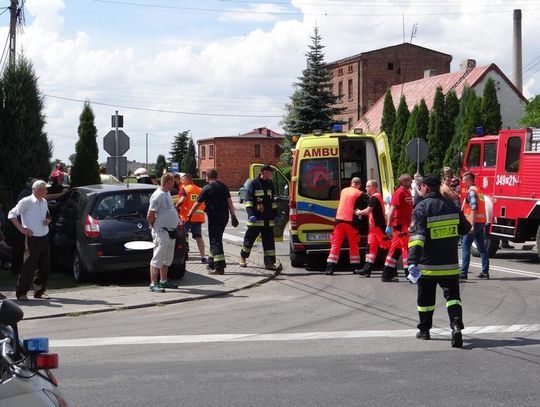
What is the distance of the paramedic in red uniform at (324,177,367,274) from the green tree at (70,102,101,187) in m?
6.52

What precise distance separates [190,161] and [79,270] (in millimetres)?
82213

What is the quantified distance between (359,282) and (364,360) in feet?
18.7

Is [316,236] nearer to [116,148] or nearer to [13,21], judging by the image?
[116,148]

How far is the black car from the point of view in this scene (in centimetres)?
1219

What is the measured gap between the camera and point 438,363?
717 cm

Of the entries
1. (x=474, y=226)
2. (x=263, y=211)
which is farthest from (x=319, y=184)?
(x=474, y=226)

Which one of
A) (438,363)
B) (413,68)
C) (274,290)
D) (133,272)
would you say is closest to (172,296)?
(274,290)

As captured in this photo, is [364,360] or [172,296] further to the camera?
[172,296]

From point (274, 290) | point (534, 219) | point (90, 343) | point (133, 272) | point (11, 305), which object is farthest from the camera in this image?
point (534, 219)

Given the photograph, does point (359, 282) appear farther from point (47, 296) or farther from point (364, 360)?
point (364, 360)

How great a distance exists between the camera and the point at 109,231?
40.1 feet

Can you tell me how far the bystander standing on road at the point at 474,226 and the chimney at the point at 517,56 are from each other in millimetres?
40449

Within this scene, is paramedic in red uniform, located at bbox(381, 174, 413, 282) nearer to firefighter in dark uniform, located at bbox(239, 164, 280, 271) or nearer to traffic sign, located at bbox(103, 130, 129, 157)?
firefighter in dark uniform, located at bbox(239, 164, 280, 271)

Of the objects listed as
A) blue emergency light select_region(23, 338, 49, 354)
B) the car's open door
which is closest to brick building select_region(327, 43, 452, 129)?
the car's open door
